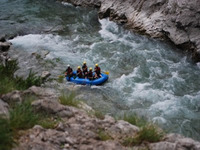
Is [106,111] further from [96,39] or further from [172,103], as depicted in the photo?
[96,39]

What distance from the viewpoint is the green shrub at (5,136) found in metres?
3.25

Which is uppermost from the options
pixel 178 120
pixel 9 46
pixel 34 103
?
pixel 34 103

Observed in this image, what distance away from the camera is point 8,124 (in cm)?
359

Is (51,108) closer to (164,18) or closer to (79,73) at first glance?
(79,73)

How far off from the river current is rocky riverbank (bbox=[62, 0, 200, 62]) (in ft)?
1.33

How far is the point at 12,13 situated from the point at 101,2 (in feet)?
16.3

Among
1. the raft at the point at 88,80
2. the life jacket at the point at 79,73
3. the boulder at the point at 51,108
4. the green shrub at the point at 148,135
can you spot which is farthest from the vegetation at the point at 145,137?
the life jacket at the point at 79,73

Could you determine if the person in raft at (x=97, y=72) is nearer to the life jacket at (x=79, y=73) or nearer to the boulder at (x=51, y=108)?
the life jacket at (x=79, y=73)

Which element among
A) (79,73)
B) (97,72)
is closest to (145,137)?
(97,72)

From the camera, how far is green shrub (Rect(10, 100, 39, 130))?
3740 mm

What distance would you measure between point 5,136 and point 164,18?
1010cm

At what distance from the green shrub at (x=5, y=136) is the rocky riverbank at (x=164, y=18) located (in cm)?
879

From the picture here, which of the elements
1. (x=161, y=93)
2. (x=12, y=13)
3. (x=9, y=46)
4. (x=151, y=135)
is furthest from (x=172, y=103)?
(x=12, y=13)

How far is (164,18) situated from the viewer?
11992 millimetres
